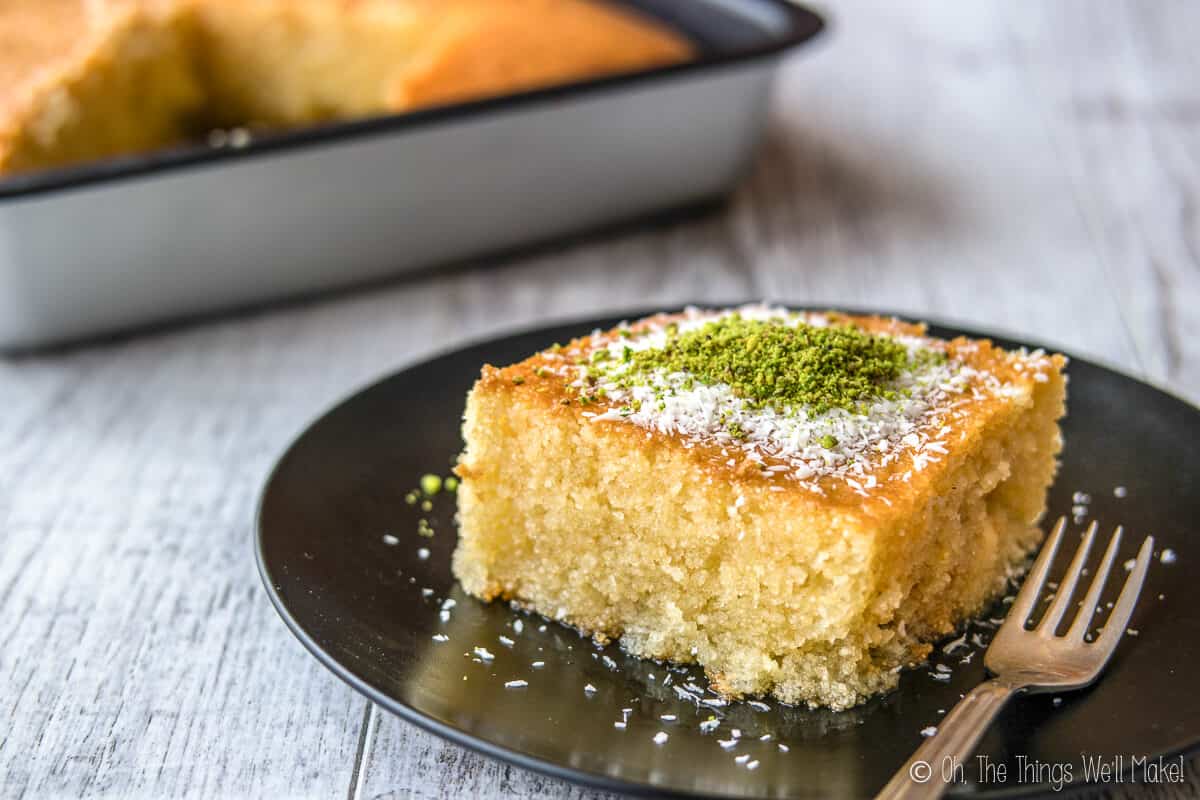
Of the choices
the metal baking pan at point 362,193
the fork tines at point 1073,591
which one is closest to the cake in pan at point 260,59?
the metal baking pan at point 362,193

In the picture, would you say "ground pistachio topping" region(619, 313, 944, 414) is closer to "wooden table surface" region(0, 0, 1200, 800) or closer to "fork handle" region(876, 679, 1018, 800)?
"fork handle" region(876, 679, 1018, 800)

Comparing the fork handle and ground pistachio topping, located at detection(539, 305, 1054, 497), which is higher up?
ground pistachio topping, located at detection(539, 305, 1054, 497)

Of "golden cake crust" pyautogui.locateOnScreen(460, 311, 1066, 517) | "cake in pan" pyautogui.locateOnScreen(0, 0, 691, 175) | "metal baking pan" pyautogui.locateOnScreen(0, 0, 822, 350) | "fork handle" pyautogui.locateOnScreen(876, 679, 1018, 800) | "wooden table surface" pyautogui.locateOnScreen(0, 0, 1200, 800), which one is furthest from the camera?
"cake in pan" pyautogui.locateOnScreen(0, 0, 691, 175)

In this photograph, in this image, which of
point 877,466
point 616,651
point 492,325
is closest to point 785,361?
point 877,466

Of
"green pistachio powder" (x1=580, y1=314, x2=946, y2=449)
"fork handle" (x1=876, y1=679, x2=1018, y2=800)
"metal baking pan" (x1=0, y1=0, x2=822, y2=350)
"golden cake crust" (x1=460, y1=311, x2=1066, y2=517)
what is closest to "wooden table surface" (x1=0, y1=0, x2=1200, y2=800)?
"metal baking pan" (x1=0, y1=0, x2=822, y2=350)

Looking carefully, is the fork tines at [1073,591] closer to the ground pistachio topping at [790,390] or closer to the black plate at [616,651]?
the black plate at [616,651]

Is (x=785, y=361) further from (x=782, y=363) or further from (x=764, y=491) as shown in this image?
(x=764, y=491)

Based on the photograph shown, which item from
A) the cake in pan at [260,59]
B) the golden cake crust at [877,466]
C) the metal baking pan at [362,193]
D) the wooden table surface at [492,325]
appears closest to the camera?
the golden cake crust at [877,466]
